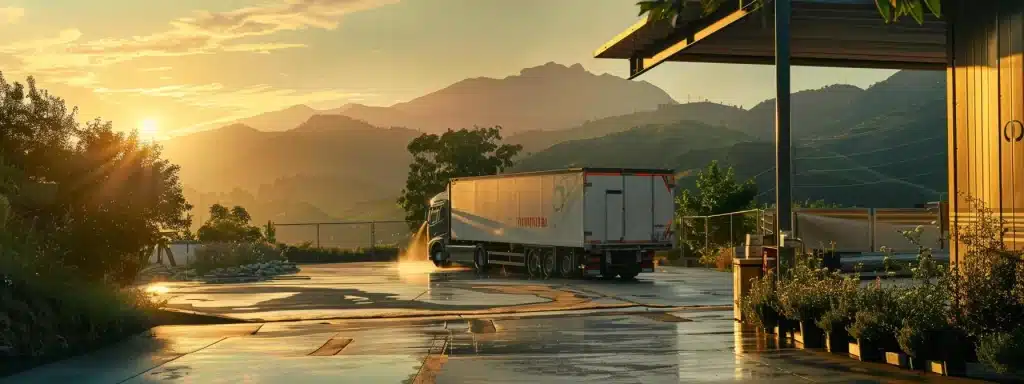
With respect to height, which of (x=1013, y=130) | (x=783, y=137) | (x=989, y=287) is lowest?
(x=989, y=287)

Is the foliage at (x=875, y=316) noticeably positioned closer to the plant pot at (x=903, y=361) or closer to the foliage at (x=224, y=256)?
the plant pot at (x=903, y=361)

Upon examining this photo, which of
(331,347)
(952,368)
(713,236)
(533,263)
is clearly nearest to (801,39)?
(952,368)

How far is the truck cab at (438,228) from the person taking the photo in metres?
47.8

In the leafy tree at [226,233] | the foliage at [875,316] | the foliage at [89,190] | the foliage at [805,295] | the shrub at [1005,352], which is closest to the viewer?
the shrub at [1005,352]

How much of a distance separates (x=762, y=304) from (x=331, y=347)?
19.2 feet

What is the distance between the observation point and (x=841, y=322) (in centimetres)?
1411

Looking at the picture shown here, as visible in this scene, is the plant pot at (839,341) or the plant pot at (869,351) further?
the plant pot at (839,341)

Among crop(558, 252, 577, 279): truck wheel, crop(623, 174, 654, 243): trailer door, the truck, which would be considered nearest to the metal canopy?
the truck

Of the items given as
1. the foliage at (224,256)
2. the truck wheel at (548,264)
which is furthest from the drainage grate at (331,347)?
the foliage at (224,256)

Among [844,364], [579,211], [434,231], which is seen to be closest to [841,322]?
[844,364]

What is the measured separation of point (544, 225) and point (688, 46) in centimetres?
1973

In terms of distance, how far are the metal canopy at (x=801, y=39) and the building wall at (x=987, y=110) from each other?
1715mm

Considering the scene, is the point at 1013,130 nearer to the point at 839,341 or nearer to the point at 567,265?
the point at 839,341

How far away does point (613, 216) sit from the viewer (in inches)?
1433
